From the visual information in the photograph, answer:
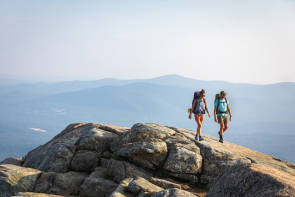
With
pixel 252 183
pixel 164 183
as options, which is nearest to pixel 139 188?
pixel 164 183

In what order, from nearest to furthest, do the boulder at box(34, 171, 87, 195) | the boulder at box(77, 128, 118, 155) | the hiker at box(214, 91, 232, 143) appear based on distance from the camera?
the boulder at box(34, 171, 87, 195)
the boulder at box(77, 128, 118, 155)
the hiker at box(214, 91, 232, 143)

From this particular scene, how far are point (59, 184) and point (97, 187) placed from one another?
2.69 meters

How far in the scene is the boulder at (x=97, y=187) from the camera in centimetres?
1434

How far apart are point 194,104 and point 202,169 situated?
5689mm

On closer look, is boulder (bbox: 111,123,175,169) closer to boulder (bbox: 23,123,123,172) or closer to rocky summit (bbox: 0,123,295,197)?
rocky summit (bbox: 0,123,295,197)

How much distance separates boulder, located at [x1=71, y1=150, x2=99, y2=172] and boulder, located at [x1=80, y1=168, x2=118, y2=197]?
2966 millimetres

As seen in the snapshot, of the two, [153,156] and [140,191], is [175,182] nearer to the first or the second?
[153,156]

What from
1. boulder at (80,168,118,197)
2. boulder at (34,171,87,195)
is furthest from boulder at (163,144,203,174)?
boulder at (34,171,87,195)

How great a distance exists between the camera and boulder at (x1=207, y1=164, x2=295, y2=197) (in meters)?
6.39

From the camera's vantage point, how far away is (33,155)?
22875mm

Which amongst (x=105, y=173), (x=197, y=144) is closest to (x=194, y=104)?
(x=197, y=144)

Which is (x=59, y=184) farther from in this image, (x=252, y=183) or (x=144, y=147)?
(x=252, y=183)

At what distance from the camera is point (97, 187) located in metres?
14.6

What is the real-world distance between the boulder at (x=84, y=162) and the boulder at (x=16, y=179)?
2746 mm
